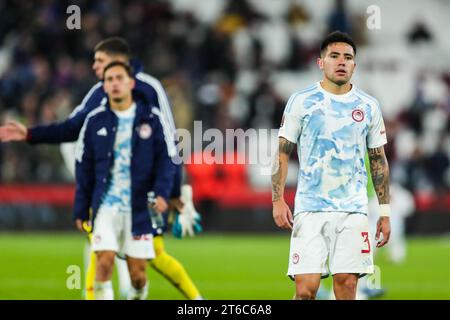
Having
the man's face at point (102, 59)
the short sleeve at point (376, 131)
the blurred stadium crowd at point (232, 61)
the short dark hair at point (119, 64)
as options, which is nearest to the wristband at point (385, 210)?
the short sleeve at point (376, 131)

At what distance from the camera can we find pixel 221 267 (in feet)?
58.3

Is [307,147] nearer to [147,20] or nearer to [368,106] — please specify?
[368,106]

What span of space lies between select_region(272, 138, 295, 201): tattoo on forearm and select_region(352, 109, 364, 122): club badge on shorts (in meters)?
0.49

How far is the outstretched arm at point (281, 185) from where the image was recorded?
9.06 metres

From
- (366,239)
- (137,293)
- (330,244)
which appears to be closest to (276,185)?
(330,244)

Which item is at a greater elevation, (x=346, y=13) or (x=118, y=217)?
(x=346, y=13)

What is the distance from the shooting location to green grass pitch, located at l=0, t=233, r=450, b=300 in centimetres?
1413

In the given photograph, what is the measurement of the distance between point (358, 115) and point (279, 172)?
70cm

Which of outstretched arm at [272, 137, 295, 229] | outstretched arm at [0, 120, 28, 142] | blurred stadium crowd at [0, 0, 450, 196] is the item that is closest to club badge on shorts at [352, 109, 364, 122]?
outstretched arm at [272, 137, 295, 229]

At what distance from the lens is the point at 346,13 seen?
28.0 m

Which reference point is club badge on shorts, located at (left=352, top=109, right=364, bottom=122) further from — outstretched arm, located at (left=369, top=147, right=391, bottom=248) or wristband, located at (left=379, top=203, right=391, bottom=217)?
wristband, located at (left=379, top=203, right=391, bottom=217)

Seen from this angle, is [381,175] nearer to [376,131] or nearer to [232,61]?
[376,131]

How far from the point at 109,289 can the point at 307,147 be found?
2486mm
